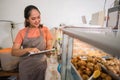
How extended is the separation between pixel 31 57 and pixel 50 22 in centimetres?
152

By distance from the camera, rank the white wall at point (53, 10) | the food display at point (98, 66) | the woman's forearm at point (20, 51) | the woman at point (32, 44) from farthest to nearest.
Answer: the white wall at point (53, 10), the woman at point (32, 44), the woman's forearm at point (20, 51), the food display at point (98, 66)

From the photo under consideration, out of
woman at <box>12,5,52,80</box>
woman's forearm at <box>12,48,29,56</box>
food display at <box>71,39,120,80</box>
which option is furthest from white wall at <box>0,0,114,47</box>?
food display at <box>71,39,120,80</box>

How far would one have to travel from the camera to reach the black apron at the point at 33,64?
1651 mm

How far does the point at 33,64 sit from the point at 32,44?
0.23m

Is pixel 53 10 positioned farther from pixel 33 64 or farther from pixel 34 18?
pixel 33 64

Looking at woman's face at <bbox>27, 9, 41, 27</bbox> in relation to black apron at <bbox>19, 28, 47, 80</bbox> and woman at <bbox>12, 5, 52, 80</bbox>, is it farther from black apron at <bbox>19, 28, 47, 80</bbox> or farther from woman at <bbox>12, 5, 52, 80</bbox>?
black apron at <bbox>19, 28, 47, 80</bbox>

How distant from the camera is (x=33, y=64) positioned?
1.65 m

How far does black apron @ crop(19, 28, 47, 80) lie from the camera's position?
1651 millimetres

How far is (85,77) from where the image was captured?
848 mm

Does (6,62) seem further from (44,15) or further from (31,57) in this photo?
(44,15)

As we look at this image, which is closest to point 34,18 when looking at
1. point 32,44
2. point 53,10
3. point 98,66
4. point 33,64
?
point 32,44

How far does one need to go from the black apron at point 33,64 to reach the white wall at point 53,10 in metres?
1.41

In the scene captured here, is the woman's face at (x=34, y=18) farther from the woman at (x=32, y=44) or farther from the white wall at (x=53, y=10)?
the white wall at (x=53, y=10)

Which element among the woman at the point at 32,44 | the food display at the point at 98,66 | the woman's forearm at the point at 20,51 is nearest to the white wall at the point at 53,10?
the woman at the point at 32,44
